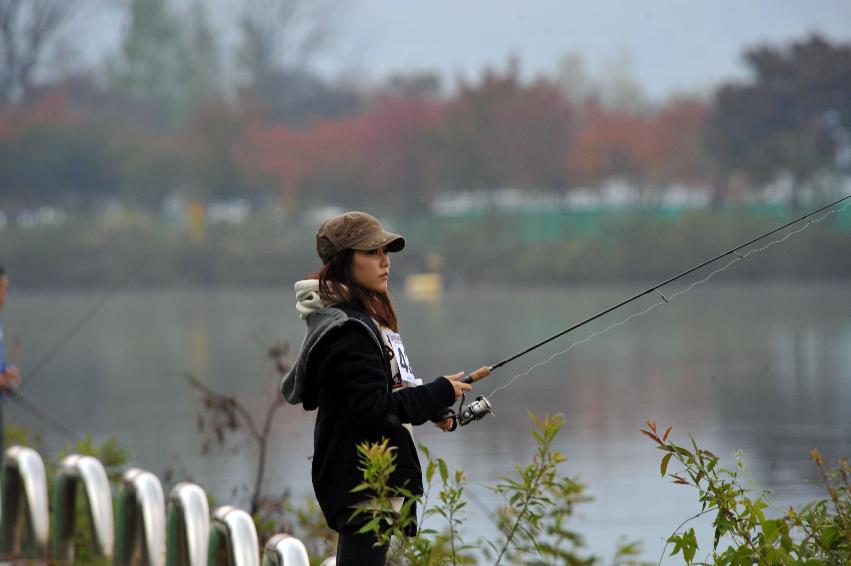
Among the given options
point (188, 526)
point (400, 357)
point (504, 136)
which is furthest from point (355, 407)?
point (504, 136)

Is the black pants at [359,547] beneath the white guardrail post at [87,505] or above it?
beneath

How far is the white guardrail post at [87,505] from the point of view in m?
4.95

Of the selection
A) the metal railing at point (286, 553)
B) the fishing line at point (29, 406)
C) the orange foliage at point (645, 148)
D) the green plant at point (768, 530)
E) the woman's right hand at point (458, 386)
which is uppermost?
the orange foliage at point (645, 148)

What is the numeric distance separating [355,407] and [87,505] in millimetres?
2287

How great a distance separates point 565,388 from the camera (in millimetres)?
16625

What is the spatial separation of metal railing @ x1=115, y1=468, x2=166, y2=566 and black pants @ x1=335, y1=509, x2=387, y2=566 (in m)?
1.56

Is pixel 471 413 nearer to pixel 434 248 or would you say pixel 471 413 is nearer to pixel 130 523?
pixel 130 523

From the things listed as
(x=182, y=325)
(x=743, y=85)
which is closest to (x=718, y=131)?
(x=743, y=85)

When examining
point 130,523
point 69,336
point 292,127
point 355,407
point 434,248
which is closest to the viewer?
point 355,407

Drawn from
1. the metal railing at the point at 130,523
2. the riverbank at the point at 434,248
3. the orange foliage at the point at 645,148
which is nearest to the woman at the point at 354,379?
the metal railing at the point at 130,523

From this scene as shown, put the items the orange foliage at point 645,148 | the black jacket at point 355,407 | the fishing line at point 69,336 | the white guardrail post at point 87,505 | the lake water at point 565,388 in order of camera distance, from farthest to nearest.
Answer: the orange foliage at point 645,148 < the lake water at point 565,388 < the fishing line at point 69,336 < the white guardrail post at point 87,505 < the black jacket at point 355,407

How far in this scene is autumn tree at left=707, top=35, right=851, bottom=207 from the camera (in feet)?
97.0

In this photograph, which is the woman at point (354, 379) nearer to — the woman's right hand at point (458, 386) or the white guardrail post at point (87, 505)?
the woman's right hand at point (458, 386)

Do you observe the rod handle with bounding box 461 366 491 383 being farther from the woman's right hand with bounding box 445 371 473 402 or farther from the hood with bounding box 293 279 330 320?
the hood with bounding box 293 279 330 320
